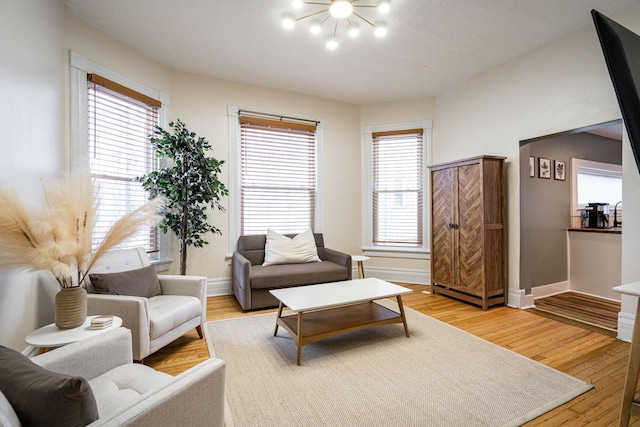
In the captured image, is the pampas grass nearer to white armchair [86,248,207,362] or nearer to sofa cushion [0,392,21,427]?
white armchair [86,248,207,362]

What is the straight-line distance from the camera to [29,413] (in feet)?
2.70

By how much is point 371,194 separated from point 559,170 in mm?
2608

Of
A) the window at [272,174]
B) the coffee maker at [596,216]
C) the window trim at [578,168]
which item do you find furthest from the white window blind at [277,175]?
the coffee maker at [596,216]

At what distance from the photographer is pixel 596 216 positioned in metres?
4.15

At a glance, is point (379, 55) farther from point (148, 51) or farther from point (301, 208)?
point (148, 51)

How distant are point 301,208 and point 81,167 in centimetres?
304

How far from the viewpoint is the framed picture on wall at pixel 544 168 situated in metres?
3.96

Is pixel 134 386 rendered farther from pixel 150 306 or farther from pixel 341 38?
pixel 341 38

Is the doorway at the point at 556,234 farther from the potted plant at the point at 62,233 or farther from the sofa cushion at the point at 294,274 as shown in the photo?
the potted plant at the point at 62,233

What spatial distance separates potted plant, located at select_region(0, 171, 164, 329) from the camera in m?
1.49

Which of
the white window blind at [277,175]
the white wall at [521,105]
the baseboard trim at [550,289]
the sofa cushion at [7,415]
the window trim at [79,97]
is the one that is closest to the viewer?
the sofa cushion at [7,415]

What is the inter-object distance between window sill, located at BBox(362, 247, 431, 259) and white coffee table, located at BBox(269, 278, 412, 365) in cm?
181

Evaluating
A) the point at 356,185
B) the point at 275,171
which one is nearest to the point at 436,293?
the point at 356,185

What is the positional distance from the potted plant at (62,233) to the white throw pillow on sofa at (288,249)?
2.17m
